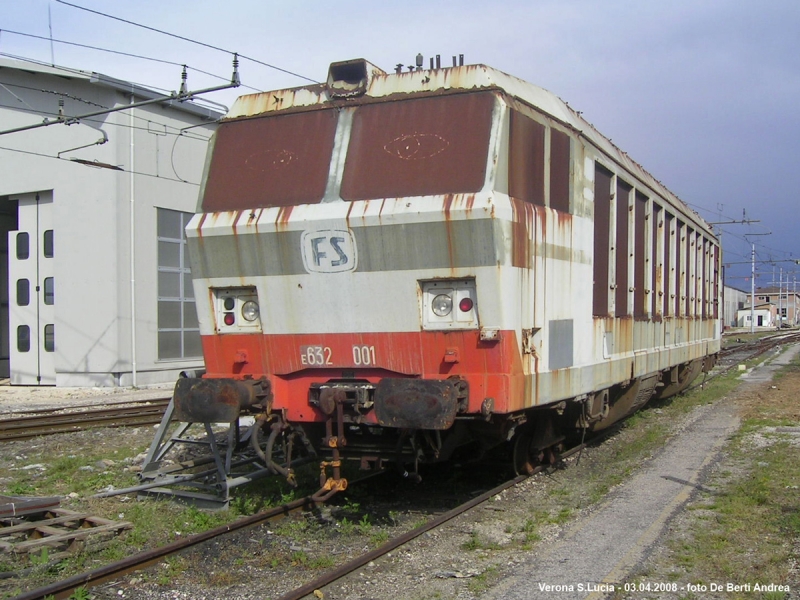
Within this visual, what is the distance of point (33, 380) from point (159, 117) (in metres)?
7.51

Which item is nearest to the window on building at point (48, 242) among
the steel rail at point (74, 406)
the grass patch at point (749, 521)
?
the steel rail at point (74, 406)

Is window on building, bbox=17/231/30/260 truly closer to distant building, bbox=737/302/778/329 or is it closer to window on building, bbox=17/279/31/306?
window on building, bbox=17/279/31/306

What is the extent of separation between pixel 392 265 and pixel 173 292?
658 inches

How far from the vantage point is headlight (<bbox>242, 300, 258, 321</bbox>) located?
22.2 feet

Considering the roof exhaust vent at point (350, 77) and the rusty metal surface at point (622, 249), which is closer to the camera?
the roof exhaust vent at point (350, 77)

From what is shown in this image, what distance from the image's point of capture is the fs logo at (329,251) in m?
6.23

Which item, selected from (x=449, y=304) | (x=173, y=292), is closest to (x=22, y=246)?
(x=173, y=292)

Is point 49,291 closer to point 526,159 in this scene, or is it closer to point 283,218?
point 283,218

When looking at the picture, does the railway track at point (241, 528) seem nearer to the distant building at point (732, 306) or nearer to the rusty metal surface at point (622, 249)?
the rusty metal surface at point (622, 249)

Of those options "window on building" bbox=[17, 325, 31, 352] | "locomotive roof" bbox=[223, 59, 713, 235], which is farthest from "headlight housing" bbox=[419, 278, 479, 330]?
"window on building" bbox=[17, 325, 31, 352]

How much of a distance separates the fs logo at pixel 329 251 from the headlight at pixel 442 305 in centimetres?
67

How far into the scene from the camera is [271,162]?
264 inches

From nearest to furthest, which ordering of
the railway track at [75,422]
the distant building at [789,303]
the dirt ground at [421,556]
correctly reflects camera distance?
the dirt ground at [421,556] < the railway track at [75,422] < the distant building at [789,303]

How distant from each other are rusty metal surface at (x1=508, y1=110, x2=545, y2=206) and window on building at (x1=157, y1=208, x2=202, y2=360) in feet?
53.0
